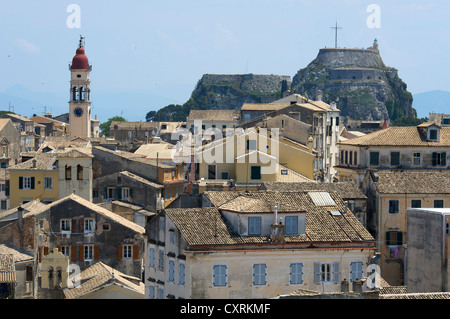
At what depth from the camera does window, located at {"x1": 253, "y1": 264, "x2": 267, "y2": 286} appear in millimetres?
41156

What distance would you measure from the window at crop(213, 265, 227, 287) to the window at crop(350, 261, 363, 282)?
5.49m

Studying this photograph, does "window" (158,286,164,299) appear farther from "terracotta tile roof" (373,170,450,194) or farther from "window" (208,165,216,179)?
"window" (208,165,216,179)

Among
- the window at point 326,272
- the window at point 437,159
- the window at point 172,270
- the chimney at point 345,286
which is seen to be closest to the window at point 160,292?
the window at point 172,270

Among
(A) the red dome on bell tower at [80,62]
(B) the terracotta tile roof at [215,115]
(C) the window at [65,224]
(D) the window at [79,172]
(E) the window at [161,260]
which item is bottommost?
(E) the window at [161,260]

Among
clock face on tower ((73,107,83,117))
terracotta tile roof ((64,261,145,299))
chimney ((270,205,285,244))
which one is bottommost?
terracotta tile roof ((64,261,145,299))

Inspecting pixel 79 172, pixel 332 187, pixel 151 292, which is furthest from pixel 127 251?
pixel 79 172

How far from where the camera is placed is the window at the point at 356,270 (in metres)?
42.8

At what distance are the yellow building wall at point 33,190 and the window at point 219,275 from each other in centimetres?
3764

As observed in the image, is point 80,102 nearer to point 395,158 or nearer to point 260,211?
point 395,158

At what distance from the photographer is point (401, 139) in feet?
233

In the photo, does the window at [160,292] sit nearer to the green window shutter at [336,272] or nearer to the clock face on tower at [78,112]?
the green window shutter at [336,272]

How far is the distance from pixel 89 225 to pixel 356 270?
21.2 metres

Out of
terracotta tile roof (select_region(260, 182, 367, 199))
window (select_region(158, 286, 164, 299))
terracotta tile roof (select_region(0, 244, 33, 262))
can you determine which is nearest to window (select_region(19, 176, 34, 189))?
terracotta tile roof (select_region(0, 244, 33, 262))

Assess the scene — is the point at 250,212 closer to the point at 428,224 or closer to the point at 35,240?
the point at 428,224
